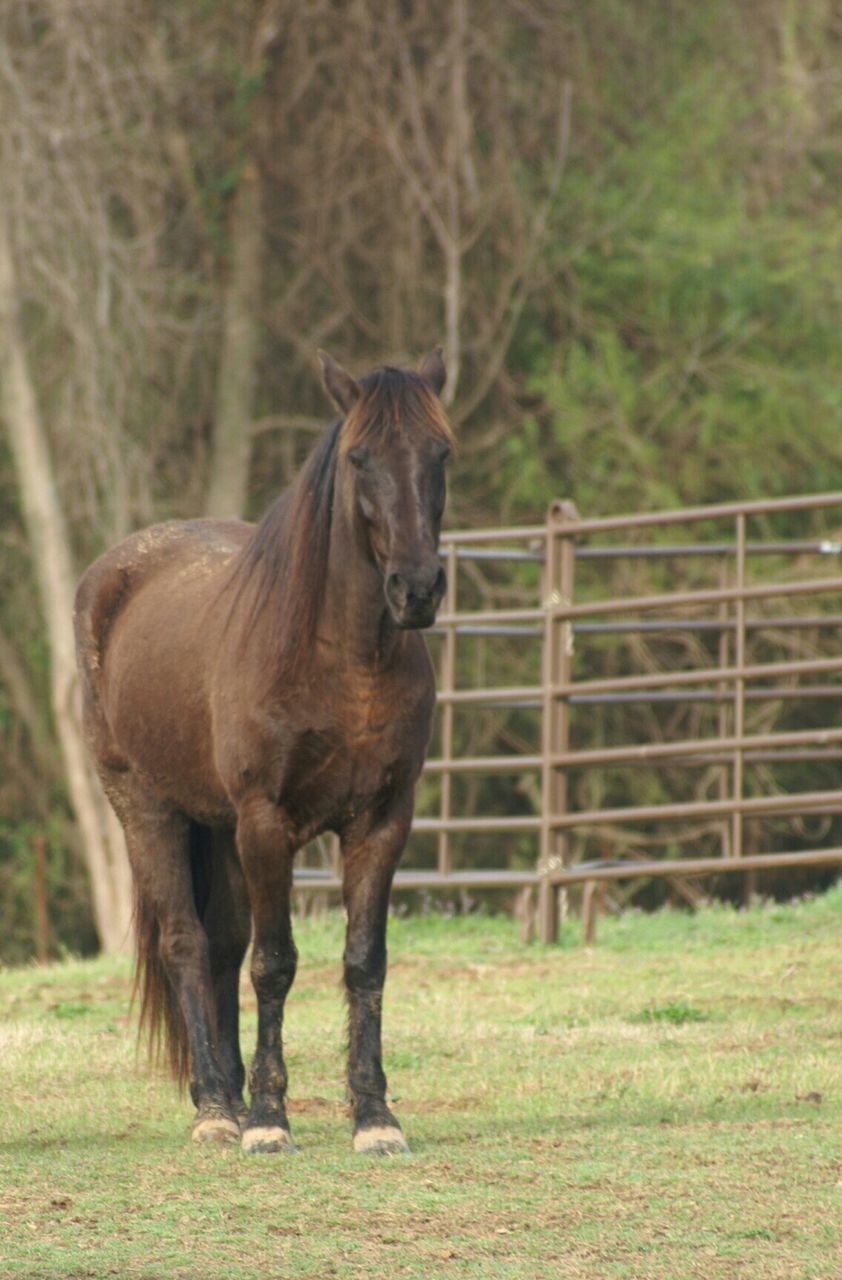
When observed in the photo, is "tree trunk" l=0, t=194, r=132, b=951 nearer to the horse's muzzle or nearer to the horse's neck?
the horse's neck

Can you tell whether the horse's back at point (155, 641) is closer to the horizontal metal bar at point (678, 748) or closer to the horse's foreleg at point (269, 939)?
the horse's foreleg at point (269, 939)

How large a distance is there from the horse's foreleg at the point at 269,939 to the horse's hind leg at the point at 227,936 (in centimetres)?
66

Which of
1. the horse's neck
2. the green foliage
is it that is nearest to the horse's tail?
the horse's neck

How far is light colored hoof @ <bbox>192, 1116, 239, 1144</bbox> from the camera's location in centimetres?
569

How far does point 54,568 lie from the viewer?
17.5 meters

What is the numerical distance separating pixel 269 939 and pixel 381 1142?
67 centimetres

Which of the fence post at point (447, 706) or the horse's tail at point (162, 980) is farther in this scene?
the fence post at point (447, 706)

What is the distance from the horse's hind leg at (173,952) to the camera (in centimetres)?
604

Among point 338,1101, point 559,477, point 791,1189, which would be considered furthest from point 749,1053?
point 559,477

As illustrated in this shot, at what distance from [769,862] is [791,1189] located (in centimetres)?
492

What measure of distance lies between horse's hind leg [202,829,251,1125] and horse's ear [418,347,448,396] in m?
1.63

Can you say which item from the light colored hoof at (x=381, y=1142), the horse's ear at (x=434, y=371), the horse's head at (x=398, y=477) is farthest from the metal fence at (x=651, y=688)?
the light colored hoof at (x=381, y=1142)

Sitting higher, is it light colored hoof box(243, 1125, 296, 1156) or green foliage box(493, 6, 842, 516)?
green foliage box(493, 6, 842, 516)

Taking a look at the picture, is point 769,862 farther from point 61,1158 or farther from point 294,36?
point 294,36
